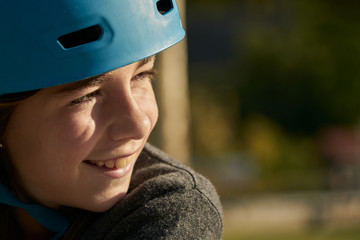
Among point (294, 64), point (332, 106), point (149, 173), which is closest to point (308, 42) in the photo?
point (294, 64)

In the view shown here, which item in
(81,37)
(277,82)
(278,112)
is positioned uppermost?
(81,37)

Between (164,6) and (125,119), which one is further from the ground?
(164,6)

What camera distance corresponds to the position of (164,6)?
226 centimetres

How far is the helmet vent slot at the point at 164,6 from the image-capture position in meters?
2.23

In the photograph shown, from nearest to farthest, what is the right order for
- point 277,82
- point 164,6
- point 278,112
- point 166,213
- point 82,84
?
1. point 82,84
2. point 166,213
3. point 164,6
4. point 278,112
5. point 277,82

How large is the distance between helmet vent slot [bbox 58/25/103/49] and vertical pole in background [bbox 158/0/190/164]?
318cm

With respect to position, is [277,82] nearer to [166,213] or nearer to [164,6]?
[164,6]

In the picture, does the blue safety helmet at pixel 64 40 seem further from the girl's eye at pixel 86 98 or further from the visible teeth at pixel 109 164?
the visible teeth at pixel 109 164

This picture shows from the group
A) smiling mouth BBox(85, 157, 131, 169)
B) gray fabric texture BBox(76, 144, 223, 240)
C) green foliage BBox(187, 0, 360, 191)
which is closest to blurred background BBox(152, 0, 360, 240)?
green foliage BBox(187, 0, 360, 191)

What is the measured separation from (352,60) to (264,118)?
225cm

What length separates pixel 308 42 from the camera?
39.9 feet

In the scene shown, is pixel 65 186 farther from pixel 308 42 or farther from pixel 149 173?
→ pixel 308 42

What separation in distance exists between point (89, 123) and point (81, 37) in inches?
11.1

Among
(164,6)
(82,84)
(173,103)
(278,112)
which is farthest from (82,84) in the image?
(278,112)
